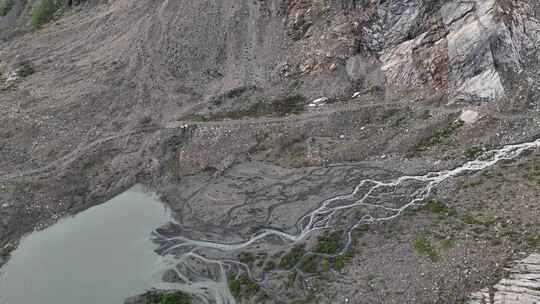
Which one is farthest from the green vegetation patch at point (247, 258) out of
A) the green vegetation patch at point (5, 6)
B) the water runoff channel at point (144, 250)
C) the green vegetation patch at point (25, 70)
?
the green vegetation patch at point (5, 6)

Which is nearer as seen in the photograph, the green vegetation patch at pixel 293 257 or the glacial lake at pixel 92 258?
the green vegetation patch at pixel 293 257

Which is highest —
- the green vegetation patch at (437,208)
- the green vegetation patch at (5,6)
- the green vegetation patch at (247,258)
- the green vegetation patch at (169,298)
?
the green vegetation patch at (5,6)

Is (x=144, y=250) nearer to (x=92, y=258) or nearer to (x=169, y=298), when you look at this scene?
(x=92, y=258)

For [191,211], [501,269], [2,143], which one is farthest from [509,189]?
[2,143]

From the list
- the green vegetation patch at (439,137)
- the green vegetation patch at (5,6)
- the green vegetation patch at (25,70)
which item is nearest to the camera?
the green vegetation patch at (439,137)

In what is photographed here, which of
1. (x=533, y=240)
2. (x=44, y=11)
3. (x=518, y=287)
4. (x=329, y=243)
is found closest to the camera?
(x=518, y=287)

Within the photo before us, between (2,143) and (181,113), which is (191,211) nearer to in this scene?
(181,113)

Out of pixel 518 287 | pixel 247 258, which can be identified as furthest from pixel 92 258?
pixel 518 287

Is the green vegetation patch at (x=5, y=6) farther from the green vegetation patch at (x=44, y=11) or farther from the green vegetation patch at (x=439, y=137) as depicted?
the green vegetation patch at (x=439, y=137)
